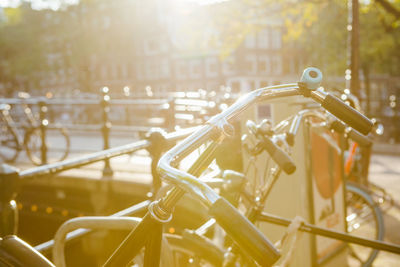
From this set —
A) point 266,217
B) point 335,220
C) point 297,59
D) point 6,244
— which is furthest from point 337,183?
point 297,59

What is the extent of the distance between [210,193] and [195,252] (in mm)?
1139

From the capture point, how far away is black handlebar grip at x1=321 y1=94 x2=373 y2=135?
1.16 m

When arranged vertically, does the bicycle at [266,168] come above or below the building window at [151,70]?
below

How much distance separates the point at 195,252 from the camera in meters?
1.95

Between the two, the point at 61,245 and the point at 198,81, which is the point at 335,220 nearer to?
the point at 61,245

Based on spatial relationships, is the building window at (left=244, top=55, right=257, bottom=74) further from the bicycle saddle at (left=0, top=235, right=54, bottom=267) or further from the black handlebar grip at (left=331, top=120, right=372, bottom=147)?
the bicycle saddle at (left=0, top=235, right=54, bottom=267)

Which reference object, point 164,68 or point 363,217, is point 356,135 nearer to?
point 363,217

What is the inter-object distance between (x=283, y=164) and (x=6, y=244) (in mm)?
960

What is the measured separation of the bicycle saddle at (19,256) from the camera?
1.10m

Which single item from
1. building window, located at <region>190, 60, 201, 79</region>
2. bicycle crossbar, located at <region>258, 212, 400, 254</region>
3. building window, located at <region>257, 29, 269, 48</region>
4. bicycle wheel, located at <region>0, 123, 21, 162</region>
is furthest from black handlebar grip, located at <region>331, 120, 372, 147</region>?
building window, located at <region>257, 29, 269, 48</region>

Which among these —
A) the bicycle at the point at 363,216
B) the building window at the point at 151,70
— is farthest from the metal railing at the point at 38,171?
the building window at the point at 151,70

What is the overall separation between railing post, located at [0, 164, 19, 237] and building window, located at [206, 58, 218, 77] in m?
37.3

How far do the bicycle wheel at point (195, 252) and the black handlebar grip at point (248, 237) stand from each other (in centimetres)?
110

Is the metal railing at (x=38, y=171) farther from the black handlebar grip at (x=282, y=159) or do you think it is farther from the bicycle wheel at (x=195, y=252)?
the black handlebar grip at (x=282, y=159)
